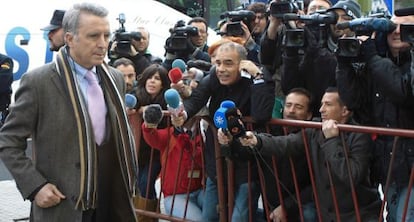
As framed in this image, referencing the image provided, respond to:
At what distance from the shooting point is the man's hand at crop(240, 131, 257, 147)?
457 centimetres

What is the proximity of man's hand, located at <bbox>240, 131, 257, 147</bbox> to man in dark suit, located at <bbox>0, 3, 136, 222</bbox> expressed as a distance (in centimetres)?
113

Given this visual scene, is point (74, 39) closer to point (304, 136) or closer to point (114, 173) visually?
point (114, 173)

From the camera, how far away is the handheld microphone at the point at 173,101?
480 cm

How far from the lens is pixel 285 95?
5242 millimetres

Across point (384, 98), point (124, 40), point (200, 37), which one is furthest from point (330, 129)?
point (124, 40)

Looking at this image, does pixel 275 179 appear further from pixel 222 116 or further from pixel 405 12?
pixel 405 12

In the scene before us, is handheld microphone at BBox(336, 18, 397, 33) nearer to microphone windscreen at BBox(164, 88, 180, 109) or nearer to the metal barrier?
the metal barrier

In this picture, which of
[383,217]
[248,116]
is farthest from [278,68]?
[383,217]

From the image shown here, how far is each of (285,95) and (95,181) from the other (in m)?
1.98

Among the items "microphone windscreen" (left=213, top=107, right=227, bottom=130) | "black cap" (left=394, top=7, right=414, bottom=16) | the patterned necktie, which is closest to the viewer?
the patterned necktie

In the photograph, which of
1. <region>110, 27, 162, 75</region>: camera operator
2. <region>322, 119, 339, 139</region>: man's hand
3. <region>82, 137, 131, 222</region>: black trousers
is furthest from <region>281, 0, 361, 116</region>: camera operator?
<region>110, 27, 162, 75</region>: camera operator

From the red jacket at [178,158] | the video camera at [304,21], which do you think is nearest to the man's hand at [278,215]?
the red jacket at [178,158]

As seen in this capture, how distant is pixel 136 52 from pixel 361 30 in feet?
11.7

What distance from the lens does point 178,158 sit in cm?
555
